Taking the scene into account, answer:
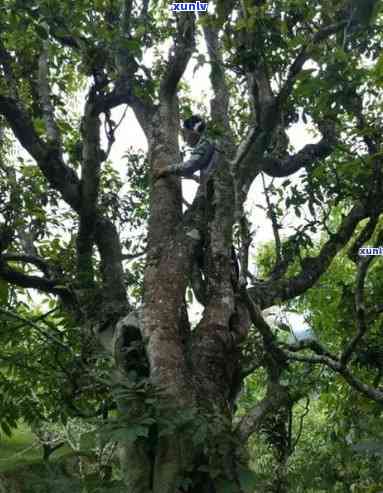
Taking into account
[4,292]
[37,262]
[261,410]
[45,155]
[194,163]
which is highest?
[45,155]

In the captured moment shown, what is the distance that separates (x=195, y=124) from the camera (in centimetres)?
399

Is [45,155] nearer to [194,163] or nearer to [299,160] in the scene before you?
[194,163]

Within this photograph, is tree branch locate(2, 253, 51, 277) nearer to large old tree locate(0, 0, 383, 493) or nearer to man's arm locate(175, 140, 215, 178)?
large old tree locate(0, 0, 383, 493)

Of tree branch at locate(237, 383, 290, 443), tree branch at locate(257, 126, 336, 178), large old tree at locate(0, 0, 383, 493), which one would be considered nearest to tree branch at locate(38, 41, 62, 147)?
large old tree at locate(0, 0, 383, 493)

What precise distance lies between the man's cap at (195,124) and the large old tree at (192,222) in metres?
0.09

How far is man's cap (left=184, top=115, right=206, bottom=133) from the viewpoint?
395 centimetres

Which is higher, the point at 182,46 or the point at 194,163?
the point at 182,46

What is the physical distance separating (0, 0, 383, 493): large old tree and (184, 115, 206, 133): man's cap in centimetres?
9

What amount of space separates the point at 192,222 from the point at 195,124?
0.95 meters

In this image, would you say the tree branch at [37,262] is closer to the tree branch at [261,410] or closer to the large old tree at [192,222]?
the large old tree at [192,222]

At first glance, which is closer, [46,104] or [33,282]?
[33,282]

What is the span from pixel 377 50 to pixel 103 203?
8.08 feet

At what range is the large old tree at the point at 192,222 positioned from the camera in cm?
250

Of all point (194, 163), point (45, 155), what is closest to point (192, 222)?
point (194, 163)
